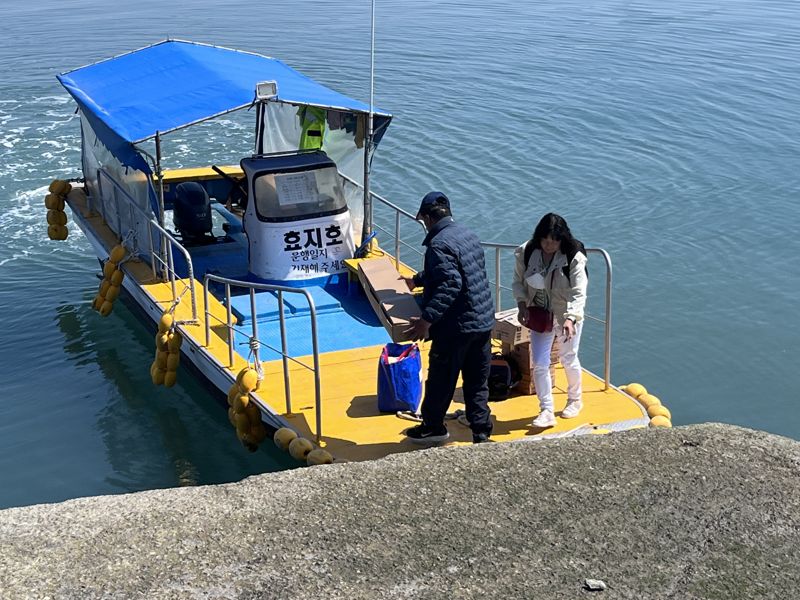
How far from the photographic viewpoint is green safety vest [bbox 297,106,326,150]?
40.7 ft

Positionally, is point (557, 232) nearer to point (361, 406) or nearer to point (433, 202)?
point (433, 202)

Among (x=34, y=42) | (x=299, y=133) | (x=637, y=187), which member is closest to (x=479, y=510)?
(x=299, y=133)

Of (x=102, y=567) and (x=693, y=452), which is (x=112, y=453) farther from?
(x=693, y=452)

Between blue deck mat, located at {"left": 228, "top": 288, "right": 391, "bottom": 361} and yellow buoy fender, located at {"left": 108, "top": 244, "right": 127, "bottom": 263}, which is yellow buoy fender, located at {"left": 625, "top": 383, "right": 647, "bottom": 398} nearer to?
blue deck mat, located at {"left": 228, "top": 288, "right": 391, "bottom": 361}

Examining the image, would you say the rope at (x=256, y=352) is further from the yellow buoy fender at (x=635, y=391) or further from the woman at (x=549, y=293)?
the yellow buoy fender at (x=635, y=391)

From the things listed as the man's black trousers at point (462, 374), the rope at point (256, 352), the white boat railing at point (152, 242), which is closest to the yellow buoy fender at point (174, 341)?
the white boat railing at point (152, 242)

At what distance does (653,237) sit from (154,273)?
8452 millimetres

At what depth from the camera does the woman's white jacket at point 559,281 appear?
24.7 ft

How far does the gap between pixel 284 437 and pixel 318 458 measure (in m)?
0.50

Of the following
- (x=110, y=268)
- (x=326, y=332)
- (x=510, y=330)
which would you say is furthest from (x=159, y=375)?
(x=510, y=330)

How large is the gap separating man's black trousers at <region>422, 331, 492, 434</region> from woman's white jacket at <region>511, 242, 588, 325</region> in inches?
20.9

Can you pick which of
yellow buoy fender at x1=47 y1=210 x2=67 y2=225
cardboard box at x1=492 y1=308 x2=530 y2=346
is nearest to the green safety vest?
yellow buoy fender at x1=47 y1=210 x2=67 y2=225

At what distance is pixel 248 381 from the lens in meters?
8.78

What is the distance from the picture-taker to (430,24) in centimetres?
3441
